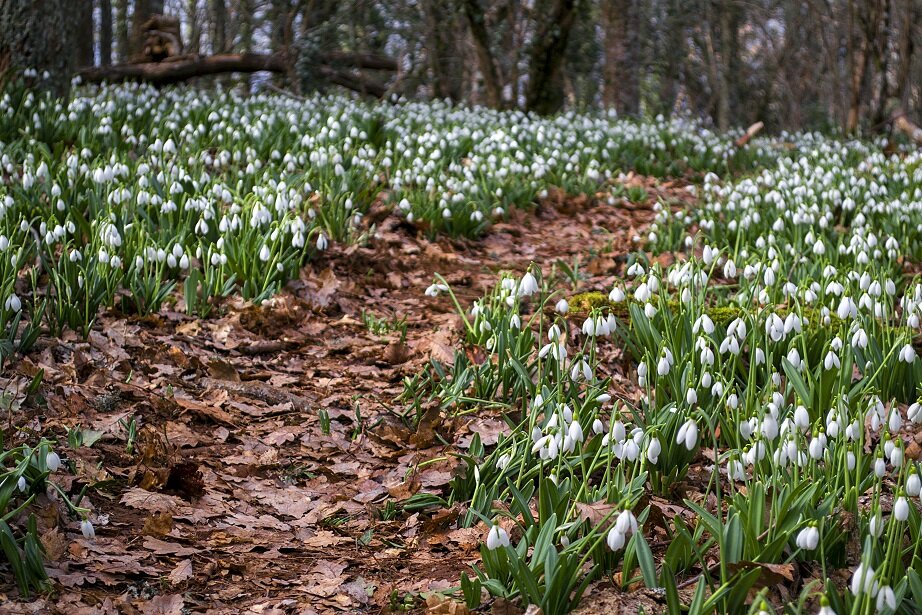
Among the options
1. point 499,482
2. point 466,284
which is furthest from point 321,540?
point 466,284

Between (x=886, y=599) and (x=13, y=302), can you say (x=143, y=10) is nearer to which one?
(x=13, y=302)

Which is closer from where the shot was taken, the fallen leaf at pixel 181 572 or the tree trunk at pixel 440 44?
the fallen leaf at pixel 181 572

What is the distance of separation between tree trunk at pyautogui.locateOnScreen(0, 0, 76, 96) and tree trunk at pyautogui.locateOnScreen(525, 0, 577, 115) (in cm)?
531

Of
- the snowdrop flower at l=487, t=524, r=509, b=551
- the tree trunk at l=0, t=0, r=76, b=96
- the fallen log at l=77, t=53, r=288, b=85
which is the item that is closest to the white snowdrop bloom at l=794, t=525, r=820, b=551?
the snowdrop flower at l=487, t=524, r=509, b=551

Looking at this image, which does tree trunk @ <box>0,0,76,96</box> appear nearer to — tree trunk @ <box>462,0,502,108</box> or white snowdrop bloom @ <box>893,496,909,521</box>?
tree trunk @ <box>462,0,502,108</box>

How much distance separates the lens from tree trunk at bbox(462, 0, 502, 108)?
405 inches

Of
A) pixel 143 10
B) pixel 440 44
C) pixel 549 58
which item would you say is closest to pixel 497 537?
pixel 549 58

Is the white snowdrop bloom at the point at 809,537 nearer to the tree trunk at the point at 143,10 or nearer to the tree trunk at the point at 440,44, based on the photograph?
the tree trunk at the point at 440,44

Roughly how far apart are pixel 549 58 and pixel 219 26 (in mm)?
8093

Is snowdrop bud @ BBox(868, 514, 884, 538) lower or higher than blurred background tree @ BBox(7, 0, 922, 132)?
lower

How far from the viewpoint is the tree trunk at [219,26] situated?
52.0 feet

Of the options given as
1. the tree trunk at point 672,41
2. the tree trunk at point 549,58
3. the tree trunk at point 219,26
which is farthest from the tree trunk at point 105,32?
the tree trunk at point 672,41

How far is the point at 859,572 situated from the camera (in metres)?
1.82

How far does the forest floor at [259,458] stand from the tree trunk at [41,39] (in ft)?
11.6
